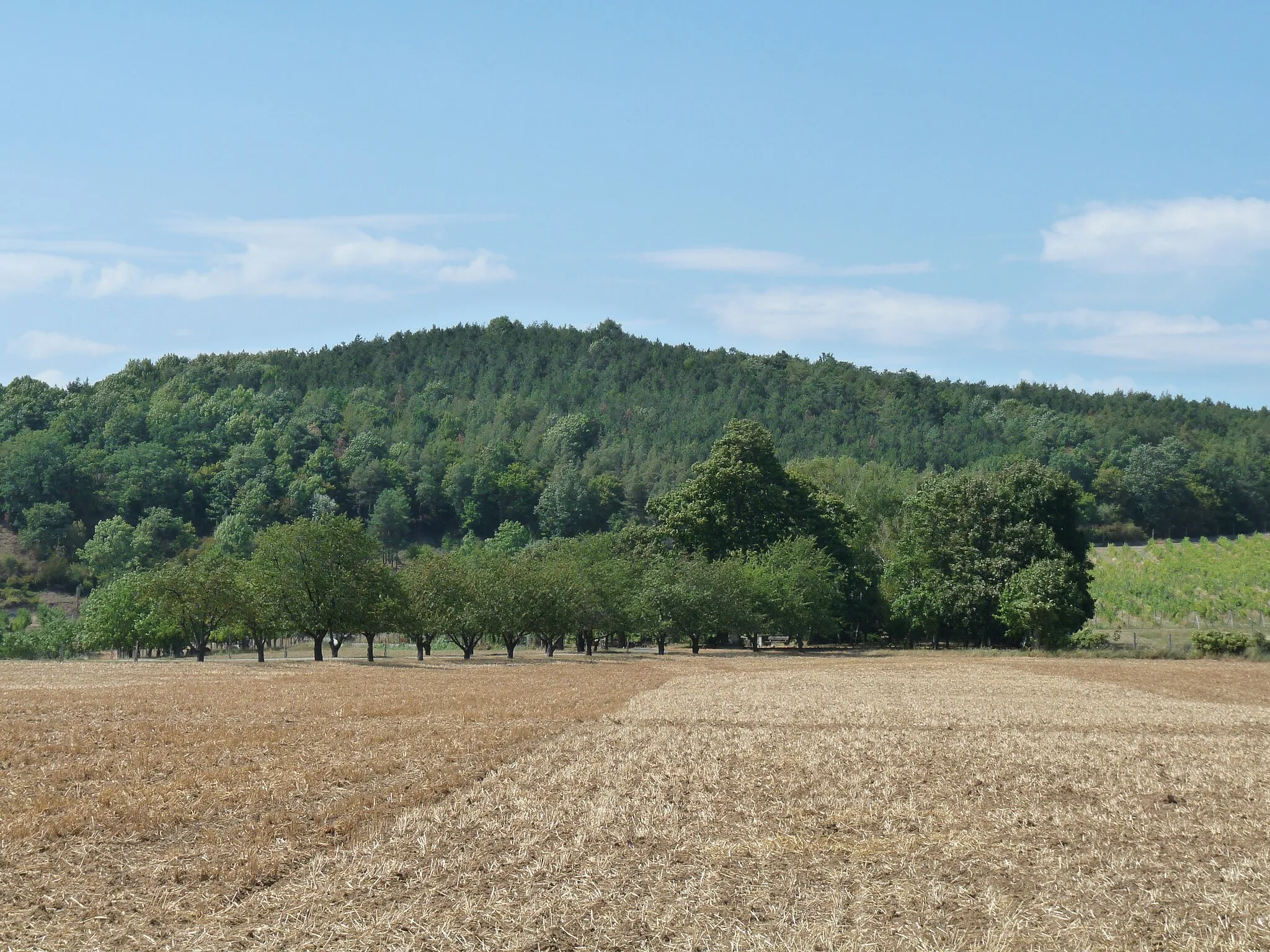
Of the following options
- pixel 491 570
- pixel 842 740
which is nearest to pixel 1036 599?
pixel 491 570

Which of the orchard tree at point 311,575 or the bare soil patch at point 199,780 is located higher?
the orchard tree at point 311,575

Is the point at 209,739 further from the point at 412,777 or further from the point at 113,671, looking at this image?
the point at 113,671

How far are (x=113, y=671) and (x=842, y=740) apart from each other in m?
38.3

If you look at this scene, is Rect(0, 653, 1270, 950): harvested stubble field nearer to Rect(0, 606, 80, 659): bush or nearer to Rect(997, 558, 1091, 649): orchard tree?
Rect(997, 558, 1091, 649): orchard tree

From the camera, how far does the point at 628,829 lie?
15.0 metres

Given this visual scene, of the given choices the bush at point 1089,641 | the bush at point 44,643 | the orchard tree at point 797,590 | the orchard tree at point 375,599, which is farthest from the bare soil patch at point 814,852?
the bush at point 44,643

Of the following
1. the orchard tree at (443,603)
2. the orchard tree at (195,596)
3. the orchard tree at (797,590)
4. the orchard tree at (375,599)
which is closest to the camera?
the orchard tree at (375,599)

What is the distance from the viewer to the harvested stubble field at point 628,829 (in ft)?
35.8

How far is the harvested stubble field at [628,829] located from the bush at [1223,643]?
39697 millimetres

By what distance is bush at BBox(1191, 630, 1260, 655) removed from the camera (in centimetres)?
6544

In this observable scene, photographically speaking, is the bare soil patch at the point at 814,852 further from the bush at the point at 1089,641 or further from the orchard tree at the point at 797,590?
the orchard tree at the point at 797,590

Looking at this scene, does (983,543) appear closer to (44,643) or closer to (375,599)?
(375,599)

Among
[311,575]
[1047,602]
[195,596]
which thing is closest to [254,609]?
[195,596]

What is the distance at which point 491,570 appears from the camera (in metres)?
72.5
